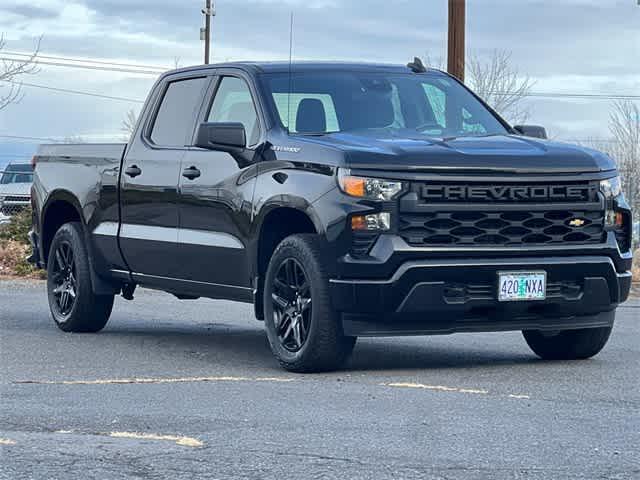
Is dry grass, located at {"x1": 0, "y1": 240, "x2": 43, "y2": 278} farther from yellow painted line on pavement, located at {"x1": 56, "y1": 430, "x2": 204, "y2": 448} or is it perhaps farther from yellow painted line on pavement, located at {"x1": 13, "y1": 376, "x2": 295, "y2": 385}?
yellow painted line on pavement, located at {"x1": 56, "y1": 430, "x2": 204, "y2": 448}

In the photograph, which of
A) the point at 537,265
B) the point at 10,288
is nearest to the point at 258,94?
the point at 537,265

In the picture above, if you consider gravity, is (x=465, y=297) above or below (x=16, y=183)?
above

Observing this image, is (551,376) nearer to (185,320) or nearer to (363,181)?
(363,181)

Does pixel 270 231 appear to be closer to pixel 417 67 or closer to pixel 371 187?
pixel 371 187

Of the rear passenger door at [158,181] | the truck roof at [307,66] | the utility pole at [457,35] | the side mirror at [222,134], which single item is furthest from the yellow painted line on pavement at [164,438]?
the utility pole at [457,35]

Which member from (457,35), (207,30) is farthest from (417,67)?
(207,30)

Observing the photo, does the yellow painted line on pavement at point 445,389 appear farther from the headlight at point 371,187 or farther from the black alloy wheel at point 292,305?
the headlight at point 371,187

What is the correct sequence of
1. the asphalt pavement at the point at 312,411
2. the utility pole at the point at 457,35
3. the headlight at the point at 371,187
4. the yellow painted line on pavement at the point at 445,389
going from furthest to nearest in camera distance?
the utility pole at the point at 457,35 → the headlight at the point at 371,187 → the yellow painted line on pavement at the point at 445,389 → the asphalt pavement at the point at 312,411

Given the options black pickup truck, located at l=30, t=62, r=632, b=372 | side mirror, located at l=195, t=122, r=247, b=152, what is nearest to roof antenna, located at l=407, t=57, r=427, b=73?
black pickup truck, located at l=30, t=62, r=632, b=372

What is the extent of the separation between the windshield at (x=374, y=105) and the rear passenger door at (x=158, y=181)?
3.11 ft

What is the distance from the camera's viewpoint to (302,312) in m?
9.12

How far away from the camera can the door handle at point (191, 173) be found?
33.6 ft

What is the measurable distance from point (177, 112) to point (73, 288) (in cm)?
188

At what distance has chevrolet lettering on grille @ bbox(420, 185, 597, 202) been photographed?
8781mm
